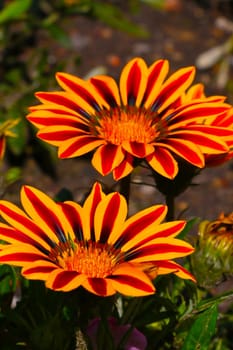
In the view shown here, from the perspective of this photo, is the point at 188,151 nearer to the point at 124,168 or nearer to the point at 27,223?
the point at 124,168

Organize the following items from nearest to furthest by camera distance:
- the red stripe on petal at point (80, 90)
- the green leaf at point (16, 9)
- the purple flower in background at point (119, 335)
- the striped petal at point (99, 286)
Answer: the striped petal at point (99, 286) < the purple flower in background at point (119, 335) < the red stripe on petal at point (80, 90) < the green leaf at point (16, 9)

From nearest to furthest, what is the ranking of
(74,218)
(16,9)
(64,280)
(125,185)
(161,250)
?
(64,280) < (161,250) < (74,218) < (125,185) < (16,9)

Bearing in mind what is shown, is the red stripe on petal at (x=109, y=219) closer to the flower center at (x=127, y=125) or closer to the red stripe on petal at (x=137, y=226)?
the red stripe on petal at (x=137, y=226)

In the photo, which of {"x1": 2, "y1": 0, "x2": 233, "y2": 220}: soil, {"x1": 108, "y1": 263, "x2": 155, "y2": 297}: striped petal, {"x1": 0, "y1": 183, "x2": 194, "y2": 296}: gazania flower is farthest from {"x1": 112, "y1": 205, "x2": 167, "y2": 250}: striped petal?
{"x1": 2, "y1": 0, "x2": 233, "y2": 220}: soil

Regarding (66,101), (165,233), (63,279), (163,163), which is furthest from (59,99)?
(63,279)

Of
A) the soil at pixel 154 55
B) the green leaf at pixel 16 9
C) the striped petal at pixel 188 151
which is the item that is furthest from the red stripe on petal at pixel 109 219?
the soil at pixel 154 55

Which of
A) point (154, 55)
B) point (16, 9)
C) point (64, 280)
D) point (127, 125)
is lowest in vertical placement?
point (64, 280)

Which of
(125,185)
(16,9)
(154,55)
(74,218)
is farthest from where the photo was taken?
(154,55)
